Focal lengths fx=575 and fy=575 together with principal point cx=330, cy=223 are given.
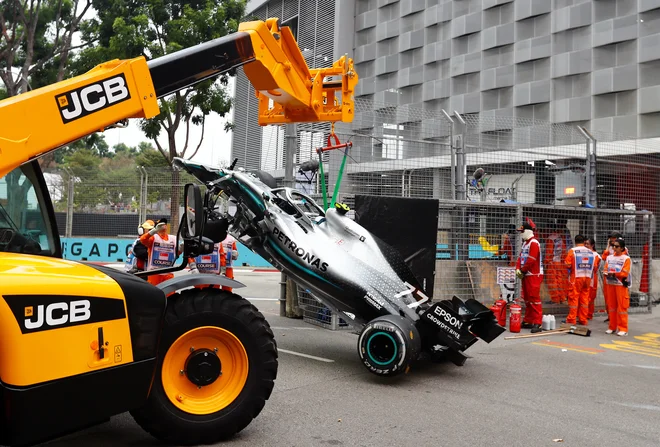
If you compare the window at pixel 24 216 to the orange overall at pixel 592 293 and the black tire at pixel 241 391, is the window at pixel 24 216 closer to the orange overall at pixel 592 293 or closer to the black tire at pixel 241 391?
the black tire at pixel 241 391

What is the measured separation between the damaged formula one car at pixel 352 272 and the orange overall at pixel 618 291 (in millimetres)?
4170

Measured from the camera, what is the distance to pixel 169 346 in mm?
3938

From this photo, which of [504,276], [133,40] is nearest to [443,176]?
[504,276]

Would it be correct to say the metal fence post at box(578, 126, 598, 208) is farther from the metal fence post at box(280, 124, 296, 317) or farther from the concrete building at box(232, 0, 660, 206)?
the metal fence post at box(280, 124, 296, 317)

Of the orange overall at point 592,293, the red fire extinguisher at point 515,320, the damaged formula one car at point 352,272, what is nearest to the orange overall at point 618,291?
the orange overall at point 592,293

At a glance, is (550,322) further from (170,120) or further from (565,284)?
(170,120)

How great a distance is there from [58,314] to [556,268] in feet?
33.3

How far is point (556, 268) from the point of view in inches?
446

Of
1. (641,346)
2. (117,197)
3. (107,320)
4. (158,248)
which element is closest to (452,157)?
(641,346)

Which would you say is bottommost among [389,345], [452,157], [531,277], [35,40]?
[389,345]

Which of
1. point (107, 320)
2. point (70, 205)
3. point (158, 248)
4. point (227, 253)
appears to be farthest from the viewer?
point (70, 205)

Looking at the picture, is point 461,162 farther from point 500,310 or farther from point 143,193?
point 143,193

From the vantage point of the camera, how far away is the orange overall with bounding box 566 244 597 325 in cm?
1001

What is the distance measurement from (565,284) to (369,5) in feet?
90.8
